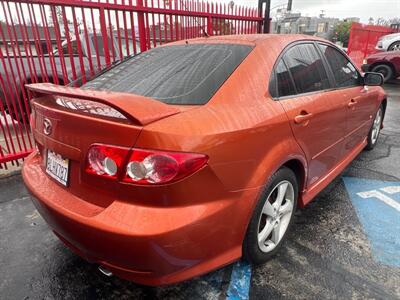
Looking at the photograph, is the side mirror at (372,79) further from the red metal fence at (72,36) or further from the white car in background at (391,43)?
the white car in background at (391,43)

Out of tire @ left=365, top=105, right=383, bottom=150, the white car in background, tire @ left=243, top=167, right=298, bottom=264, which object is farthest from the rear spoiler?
the white car in background

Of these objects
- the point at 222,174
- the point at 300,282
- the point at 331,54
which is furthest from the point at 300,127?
the point at 331,54

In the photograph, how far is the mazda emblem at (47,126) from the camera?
6.09ft

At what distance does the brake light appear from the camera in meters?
1.46

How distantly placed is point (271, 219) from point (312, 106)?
91cm

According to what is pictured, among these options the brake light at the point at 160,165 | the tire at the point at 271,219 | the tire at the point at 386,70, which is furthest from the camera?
the tire at the point at 386,70

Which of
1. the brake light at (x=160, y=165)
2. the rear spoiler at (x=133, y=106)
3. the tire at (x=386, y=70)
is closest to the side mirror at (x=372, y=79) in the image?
the rear spoiler at (x=133, y=106)

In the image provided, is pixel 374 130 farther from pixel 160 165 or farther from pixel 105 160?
pixel 105 160

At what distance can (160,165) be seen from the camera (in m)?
1.46

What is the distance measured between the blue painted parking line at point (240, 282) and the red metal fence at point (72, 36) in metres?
1.95

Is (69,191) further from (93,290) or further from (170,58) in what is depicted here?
(170,58)

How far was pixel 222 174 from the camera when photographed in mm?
1607

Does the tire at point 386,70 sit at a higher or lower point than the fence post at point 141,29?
lower

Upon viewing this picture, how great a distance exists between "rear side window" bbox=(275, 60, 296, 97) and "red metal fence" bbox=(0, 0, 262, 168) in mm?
1258
